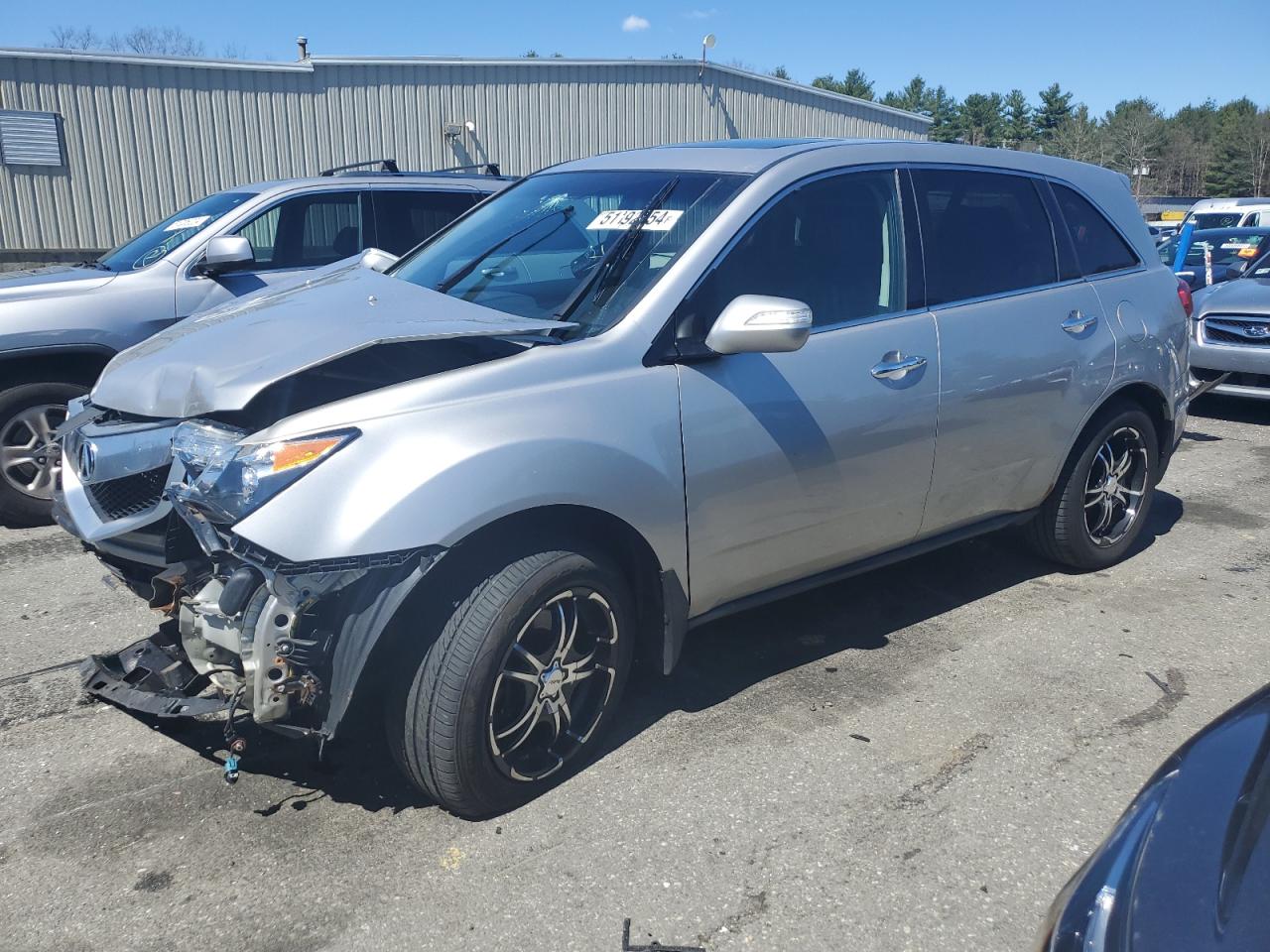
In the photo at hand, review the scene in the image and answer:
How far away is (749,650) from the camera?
167 inches

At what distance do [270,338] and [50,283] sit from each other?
353 centimetres

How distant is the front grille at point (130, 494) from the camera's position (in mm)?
3107

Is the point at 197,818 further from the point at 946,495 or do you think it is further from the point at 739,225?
the point at 946,495

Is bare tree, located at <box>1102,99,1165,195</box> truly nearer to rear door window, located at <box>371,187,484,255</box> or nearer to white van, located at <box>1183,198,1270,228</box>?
white van, located at <box>1183,198,1270,228</box>

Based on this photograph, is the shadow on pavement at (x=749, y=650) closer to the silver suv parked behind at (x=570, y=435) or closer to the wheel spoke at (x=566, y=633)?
the silver suv parked behind at (x=570, y=435)

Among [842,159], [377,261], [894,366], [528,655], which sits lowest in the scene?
[528,655]

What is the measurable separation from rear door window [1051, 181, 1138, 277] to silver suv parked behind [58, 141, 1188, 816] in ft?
0.47

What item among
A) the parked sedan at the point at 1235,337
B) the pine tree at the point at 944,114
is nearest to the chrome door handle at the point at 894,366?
the parked sedan at the point at 1235,337

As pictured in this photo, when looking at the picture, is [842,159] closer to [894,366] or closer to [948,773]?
[894,366]

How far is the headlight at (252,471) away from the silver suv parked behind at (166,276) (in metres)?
2.44

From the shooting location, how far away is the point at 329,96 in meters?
17.6

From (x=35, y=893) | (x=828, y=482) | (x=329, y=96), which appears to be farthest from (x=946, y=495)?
(x=329, y=96)

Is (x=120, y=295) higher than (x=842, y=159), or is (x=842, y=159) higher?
(x=842, y=159)

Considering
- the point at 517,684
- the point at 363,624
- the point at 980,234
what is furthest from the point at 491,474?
the point at 980,234
